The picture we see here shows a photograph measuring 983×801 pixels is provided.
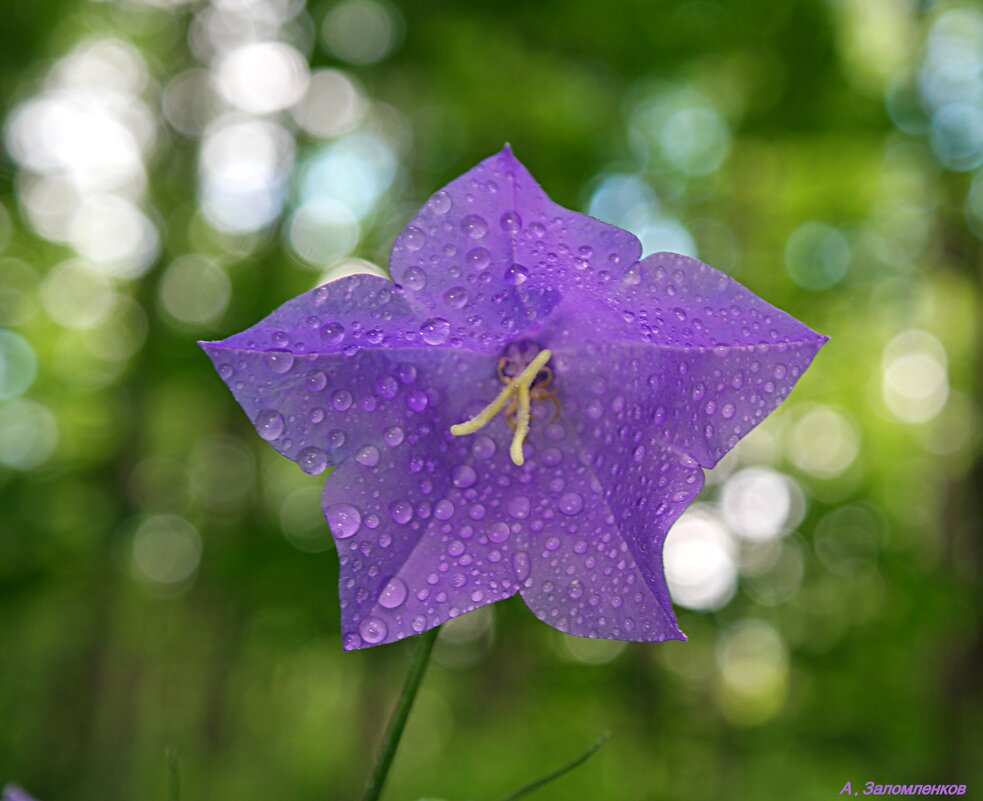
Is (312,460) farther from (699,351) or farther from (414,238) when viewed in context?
(699,351)

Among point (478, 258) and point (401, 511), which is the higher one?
point (478, 258)

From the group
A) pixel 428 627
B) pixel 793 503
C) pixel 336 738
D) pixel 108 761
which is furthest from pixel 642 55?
pixel 336 738

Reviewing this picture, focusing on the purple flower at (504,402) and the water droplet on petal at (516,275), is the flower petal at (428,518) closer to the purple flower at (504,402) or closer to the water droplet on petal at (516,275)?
the purple flower at (504,402)

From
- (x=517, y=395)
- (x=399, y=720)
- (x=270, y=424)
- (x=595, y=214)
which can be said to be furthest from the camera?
(x=595, y=214)

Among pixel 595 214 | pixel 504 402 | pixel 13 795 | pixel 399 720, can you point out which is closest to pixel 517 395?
pixel 504 402

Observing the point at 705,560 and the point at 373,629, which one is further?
the point at 705,560

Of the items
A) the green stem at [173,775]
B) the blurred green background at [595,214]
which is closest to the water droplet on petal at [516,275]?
the green stem at [173,775]
